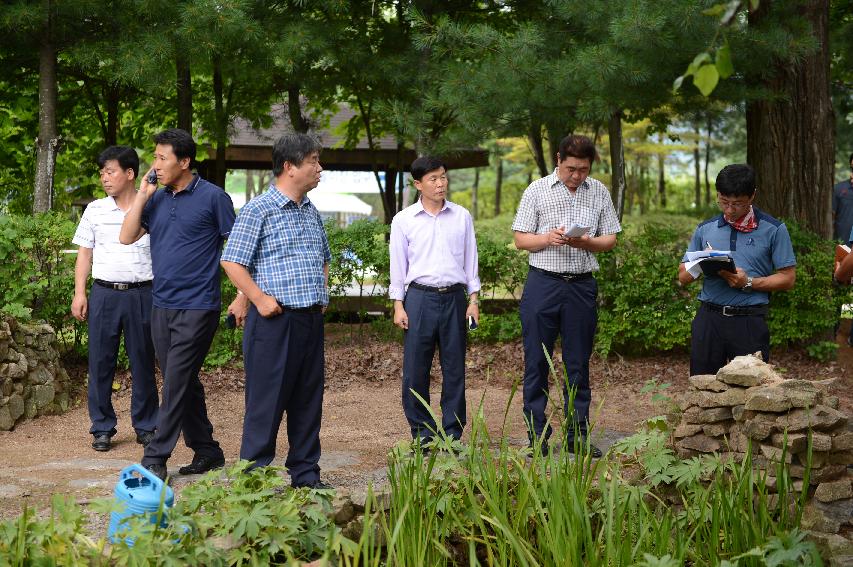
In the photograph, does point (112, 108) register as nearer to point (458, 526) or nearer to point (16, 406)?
point (16, 406)

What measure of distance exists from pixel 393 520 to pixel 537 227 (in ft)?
9.27

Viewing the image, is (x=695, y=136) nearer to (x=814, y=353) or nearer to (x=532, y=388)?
(x=814, y=353)

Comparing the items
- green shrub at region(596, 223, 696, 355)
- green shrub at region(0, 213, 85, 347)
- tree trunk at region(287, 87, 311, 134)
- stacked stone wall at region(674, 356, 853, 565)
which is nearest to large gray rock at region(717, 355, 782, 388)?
stacked stone wall at region(674, 356, 853, 565)

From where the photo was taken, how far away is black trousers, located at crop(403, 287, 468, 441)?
601 cm

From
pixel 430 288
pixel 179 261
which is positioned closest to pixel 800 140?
Answer: pixel 430 288

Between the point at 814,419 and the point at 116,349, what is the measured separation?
14.3 ft

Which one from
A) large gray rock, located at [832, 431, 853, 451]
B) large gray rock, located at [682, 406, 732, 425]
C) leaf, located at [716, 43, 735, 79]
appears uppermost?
leaf, located at [716, 43, 735, 79]

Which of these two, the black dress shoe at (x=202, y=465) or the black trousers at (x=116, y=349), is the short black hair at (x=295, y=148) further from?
the black trousers at (x=116, y=349)

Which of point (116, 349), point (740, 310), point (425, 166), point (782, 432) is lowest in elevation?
point (782, 432)

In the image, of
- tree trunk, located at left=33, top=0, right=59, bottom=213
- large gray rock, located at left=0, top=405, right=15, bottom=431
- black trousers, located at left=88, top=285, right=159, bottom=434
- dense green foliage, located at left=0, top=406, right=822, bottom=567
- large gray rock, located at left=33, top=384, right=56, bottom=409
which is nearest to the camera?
dense green foliage, located at left=0, top=406, right=822, bottom=567

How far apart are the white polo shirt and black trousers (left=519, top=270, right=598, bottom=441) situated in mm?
2388

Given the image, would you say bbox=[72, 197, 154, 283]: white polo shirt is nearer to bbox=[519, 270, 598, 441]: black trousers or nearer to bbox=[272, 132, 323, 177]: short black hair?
bbox=[272, 132, 323, 177]: short black hair

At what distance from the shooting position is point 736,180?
5602mm

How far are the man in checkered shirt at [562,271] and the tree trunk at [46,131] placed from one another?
5833mm
